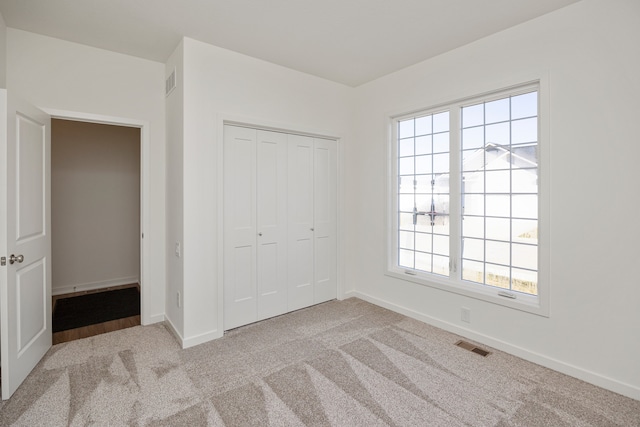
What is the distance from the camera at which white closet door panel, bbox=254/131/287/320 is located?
3473 mm

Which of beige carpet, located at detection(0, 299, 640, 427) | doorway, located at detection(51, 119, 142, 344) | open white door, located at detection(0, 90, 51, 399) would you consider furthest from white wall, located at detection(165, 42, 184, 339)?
doorway, located at detection(51, 119, 142, 344)

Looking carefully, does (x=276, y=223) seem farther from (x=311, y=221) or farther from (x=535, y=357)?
(x=535, y=357)

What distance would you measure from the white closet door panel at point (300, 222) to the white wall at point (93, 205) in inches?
107

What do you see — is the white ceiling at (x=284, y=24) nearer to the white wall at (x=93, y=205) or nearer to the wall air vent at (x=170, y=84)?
the wall air vent at (x=170, y=84)

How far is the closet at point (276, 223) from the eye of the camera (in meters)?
3.29

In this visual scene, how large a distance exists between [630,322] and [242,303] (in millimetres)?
3122

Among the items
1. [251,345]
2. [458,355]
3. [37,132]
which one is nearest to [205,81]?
[37,132]

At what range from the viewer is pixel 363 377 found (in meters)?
2.40

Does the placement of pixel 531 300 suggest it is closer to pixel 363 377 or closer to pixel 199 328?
pixel 363 377

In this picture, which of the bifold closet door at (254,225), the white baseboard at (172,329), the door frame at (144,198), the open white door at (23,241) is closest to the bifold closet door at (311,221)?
the bifold closet door at (254,225)

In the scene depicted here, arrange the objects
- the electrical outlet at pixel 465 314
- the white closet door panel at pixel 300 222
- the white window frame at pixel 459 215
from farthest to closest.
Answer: the white closet door panel at pixel 300 222, the electrical outlet at pixel 465 314, the white window frame at pixel 459 215

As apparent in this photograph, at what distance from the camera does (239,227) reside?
10.9 ft

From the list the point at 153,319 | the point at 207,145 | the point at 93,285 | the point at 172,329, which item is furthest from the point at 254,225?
the point at 93,285

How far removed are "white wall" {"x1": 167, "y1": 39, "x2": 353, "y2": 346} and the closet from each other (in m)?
0.15
